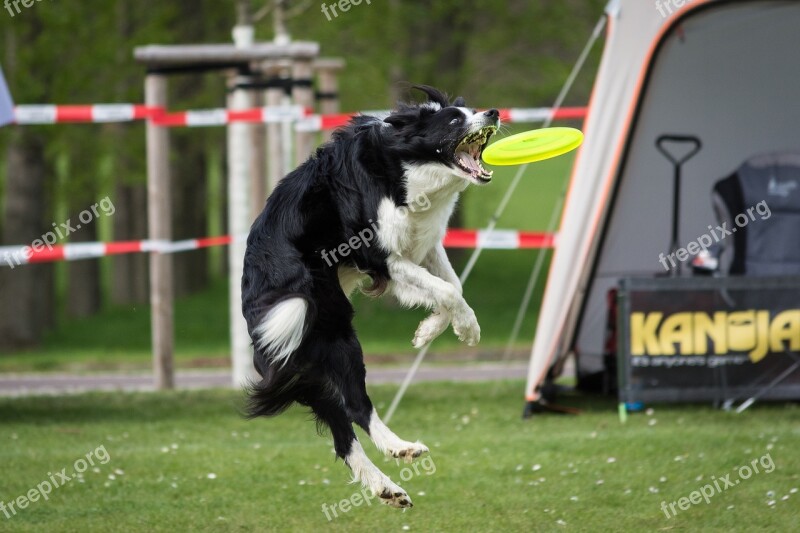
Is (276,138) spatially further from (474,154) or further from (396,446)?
(396,446)

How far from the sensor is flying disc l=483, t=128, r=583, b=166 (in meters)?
4.64

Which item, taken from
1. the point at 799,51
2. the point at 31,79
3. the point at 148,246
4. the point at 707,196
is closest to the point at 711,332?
the point at 707,196

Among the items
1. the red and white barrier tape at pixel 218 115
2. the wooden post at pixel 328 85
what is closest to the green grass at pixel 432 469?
the red and white barrier tape at pixel 218 115

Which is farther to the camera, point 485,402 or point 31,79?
point 31,79

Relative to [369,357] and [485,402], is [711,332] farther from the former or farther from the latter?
[369,357]

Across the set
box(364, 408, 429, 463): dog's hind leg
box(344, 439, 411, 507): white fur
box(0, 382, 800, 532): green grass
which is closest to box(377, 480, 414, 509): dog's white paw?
box(344, 439, 411, 507): white fur

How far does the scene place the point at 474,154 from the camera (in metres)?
4.44

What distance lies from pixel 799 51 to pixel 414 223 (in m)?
5.28

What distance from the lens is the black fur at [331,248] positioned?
4332 millimetres

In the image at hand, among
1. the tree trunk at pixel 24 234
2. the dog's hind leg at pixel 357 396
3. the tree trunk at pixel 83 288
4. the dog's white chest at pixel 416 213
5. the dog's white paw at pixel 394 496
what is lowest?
the tree trunk at pixel 83 288

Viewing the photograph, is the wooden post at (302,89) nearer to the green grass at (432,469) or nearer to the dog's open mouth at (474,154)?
the green grass at (432,469)

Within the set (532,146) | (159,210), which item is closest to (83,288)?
(159,210)

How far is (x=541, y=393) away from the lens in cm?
796

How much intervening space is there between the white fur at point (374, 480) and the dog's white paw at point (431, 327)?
0.51m
